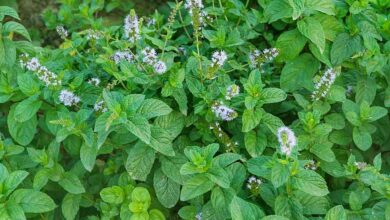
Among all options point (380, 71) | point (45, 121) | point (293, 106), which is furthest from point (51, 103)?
point (380, 71)

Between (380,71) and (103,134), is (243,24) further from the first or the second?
(103,134)

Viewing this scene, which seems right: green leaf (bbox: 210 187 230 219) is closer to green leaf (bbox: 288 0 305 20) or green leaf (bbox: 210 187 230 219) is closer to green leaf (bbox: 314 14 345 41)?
green leaf (bbox: 288 0 305 20)

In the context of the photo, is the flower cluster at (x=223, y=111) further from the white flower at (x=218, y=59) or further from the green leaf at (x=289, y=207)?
the green leaf at (x=289, y=207)

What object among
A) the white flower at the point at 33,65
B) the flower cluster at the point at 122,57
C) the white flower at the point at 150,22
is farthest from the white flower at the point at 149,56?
the white flower at the point at 150,22

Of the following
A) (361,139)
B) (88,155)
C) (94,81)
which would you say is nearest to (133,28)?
(94,81)

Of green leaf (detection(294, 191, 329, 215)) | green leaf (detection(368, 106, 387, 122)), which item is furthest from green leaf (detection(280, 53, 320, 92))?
green leaf (detection(294, 191, 329, 215))

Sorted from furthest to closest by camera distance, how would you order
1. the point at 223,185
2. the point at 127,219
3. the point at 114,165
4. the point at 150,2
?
the point at 150,2, the point at 114,165, the point at 127,219, the point at 223,185

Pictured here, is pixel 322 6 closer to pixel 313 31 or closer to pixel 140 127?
pixel 313 31
